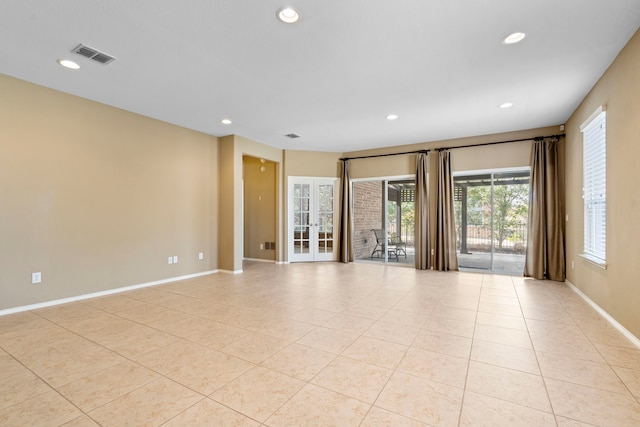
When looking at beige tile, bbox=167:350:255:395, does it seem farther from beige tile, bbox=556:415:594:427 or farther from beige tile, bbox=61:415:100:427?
beige tile, bbox=556:415:594:427

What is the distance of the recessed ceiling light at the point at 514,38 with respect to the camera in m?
2.62

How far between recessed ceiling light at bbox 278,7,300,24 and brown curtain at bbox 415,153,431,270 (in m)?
4.59

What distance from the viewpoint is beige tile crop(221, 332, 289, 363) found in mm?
2441

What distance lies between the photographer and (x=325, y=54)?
115 inches

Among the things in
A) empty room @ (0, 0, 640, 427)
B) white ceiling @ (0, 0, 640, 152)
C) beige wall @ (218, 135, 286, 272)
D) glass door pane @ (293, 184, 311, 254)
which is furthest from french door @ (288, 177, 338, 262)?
white ceiling @ (0, 0, 640, 152)

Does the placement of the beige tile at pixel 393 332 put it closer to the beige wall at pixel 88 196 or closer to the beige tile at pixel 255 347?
the beige tile at pixel 255 347

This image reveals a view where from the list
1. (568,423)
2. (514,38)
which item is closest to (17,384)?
(568,423)

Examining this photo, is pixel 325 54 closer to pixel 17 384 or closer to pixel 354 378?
pixel 354 378

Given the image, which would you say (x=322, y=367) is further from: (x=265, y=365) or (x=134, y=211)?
(x=134, y=211)

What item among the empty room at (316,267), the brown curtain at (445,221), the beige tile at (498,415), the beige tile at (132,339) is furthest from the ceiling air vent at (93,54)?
the brown curtain at (445,221)

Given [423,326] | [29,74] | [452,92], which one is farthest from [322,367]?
[29,74]

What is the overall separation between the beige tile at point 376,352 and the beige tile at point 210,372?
33.4 inches

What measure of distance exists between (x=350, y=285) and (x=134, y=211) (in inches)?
143

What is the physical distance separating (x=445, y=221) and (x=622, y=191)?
313cm
